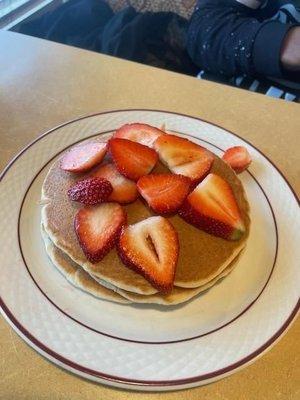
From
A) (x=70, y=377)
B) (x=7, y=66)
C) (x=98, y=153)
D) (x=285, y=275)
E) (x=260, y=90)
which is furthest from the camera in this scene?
(x=260, y=90)

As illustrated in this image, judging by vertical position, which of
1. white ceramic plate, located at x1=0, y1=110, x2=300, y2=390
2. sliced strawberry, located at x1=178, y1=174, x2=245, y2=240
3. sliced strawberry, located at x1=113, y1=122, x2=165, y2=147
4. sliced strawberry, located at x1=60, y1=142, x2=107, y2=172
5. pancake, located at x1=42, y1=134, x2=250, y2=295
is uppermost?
sliced strawberry, located at x1=113, y1=122, x2=165, y2=147

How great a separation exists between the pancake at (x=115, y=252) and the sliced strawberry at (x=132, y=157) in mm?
38

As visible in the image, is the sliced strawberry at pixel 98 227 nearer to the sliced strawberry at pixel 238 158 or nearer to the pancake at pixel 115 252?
the pancake at pixel 115 252

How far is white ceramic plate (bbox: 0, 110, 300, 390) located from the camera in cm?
76

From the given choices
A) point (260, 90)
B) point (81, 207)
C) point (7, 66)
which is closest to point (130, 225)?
point (81, 207)

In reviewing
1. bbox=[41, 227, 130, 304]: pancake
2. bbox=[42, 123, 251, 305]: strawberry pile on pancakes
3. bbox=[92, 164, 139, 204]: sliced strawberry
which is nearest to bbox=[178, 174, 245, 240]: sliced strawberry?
bbox=[42, 123, 251, 305]: strawberry pile on pancakes

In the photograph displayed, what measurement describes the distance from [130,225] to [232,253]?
222 mm

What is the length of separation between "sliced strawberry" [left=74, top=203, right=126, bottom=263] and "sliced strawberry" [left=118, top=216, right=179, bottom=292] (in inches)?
0.9

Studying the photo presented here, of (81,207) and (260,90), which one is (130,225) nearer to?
(81,207)

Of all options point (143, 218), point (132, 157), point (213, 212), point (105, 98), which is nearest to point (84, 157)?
point (132, 157)

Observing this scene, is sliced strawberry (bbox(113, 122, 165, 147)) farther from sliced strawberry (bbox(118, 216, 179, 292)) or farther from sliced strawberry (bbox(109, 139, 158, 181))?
sliced strawberry (bbox(118, 216, 179, 292))

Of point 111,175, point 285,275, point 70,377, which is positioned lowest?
point 70,377

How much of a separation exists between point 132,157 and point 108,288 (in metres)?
0.30

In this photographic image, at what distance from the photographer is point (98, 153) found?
3.30 feet
